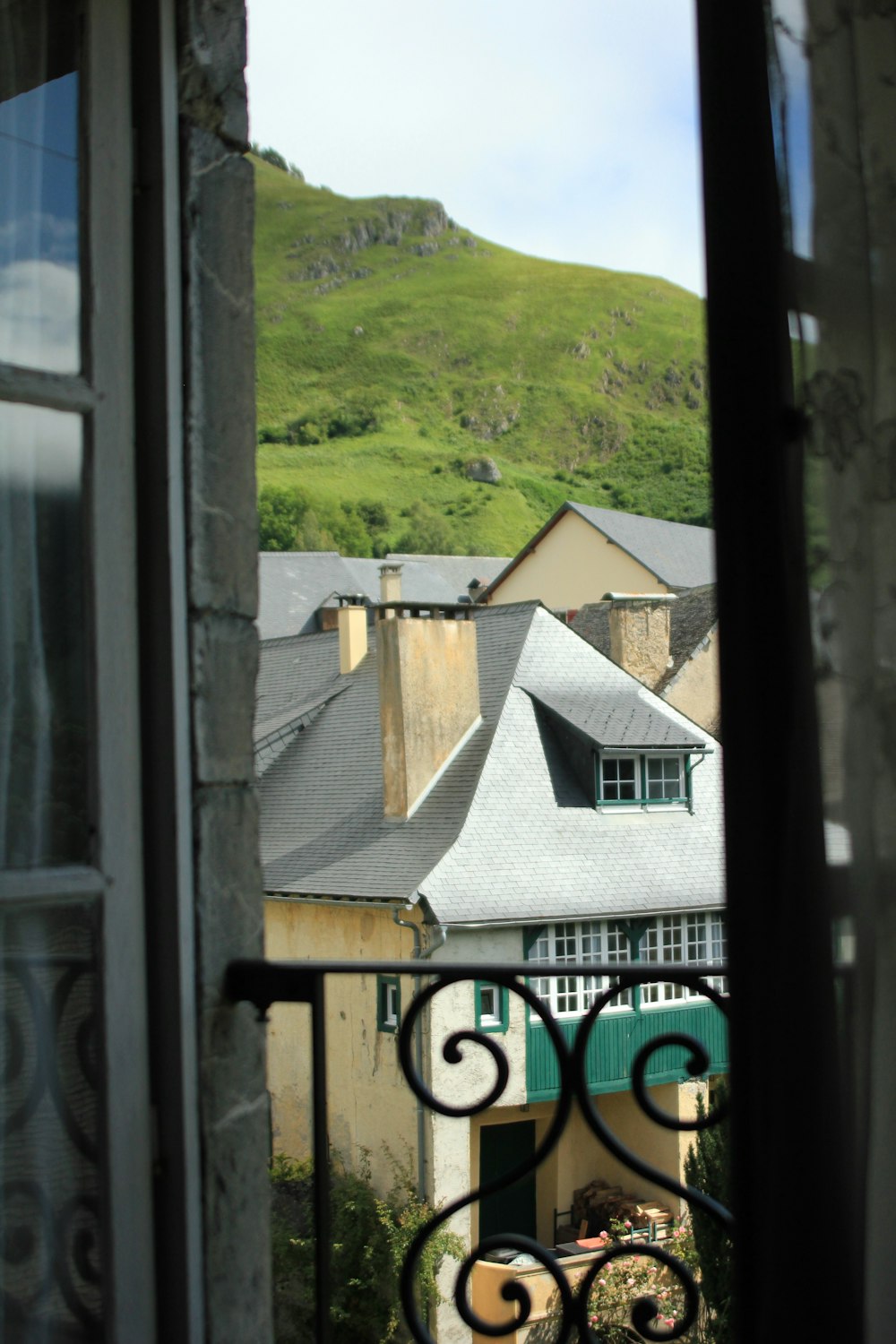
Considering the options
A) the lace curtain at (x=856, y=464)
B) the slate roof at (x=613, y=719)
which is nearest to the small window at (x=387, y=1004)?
the slate roof at (x=613, y=719)

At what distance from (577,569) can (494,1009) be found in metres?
13.3

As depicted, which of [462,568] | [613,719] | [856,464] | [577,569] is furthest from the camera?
[462,568]

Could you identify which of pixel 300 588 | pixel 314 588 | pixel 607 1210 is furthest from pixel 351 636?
pixel 607 1210

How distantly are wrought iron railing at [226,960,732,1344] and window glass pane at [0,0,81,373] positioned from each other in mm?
689

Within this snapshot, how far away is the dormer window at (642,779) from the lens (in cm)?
1873

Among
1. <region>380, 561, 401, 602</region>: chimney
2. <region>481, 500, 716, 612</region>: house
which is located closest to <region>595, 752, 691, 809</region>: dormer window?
<region>380, 561, 401, 602</region>: chimney

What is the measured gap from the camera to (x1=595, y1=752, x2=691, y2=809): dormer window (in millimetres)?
18734

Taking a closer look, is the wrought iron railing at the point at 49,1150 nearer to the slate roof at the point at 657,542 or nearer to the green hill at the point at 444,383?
the slate roof at the point at 657,542

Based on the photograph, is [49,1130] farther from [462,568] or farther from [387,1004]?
[462,568]

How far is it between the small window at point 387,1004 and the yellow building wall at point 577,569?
12.5 m

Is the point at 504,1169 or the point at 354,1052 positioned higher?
the point at 354,1052

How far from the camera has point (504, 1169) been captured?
708 inches

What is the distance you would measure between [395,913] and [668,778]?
Answer: 15.5 ft

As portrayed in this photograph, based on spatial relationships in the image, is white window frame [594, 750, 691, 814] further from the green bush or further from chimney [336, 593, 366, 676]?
the green bush
